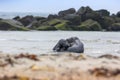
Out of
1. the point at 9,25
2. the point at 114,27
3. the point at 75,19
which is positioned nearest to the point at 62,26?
the point at 75,19

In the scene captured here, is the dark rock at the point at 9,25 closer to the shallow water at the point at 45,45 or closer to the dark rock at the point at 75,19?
the dark rock at the point at 75,19

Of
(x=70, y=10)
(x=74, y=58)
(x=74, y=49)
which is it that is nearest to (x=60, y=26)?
(x=70, y=10)

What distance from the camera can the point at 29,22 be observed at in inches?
2466

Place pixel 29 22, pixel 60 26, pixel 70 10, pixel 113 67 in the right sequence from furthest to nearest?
pixel 70 10
pixel 29 22
pixel 60 26
pixel 113 67

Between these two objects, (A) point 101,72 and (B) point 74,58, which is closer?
(A) point 101,72

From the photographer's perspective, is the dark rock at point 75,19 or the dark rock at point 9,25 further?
the dark rock at point 75,19

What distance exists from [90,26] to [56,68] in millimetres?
52012

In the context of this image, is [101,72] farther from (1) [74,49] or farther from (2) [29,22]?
(2) [29,22]

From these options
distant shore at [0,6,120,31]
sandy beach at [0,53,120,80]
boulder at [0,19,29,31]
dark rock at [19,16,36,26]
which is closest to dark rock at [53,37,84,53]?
sandy beach at [0,53,120,80]

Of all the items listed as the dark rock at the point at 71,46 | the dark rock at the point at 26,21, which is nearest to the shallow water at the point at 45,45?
the dark rock at the point at 71,46

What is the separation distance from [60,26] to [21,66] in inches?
2045

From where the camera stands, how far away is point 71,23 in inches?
2324

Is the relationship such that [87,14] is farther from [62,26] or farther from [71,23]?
[62,26]

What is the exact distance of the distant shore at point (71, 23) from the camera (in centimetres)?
5534
